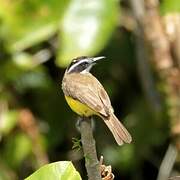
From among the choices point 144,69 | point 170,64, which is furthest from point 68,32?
point 144,69

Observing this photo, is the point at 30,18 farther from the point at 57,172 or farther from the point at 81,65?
the point at 57,172

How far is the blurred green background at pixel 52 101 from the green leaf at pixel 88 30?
0.20m

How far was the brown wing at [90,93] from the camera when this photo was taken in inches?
108

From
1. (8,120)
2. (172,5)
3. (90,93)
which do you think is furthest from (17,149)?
(90,93)

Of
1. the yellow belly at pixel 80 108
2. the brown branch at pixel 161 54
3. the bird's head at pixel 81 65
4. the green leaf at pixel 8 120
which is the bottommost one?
the green leaf at pixel 8 120

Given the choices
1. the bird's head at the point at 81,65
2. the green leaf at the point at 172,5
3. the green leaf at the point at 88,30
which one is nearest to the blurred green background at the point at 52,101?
the green leaf at the point at 88,30

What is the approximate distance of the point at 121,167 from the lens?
6.10m

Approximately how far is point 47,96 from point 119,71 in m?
→ 0.66

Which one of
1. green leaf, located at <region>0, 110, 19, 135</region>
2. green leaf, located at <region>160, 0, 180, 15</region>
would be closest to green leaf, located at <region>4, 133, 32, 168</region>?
green leaf, located at <region>0, 110, 19, 135</region>

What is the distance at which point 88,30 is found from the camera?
4.75 meters

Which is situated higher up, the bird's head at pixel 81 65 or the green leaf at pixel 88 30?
the bird's head at pixel 81 65

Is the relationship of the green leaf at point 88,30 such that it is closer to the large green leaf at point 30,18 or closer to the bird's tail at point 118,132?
the large green leaf at point 30,18

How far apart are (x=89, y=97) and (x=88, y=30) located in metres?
2.01

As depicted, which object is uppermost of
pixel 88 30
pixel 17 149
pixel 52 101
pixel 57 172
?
pixel 57 172
